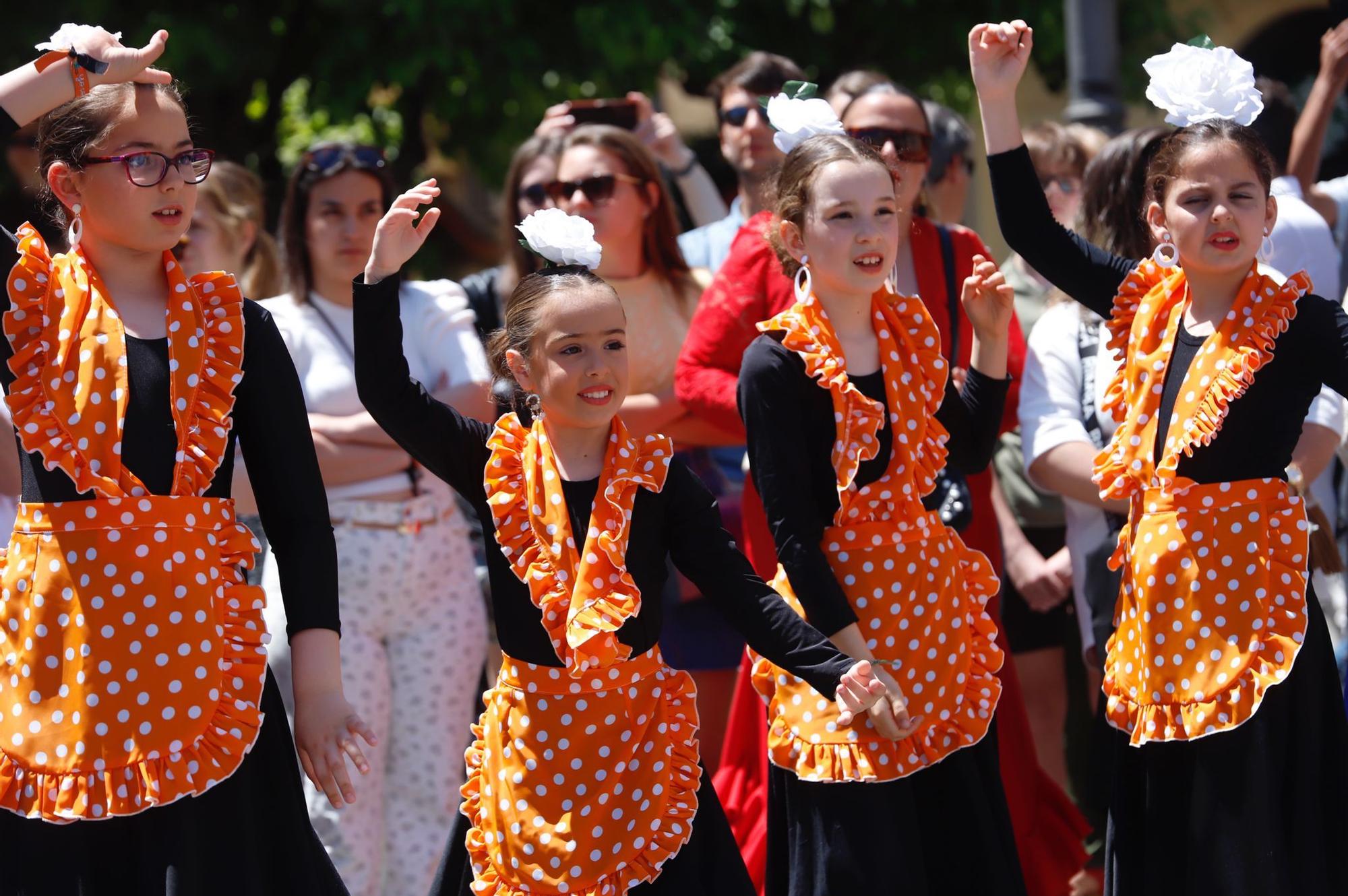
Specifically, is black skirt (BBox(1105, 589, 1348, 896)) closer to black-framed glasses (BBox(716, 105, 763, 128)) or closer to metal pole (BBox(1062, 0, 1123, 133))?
black-framed glasses (BBox(716, 105, 763, 128))

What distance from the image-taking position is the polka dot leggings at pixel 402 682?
15.5ft

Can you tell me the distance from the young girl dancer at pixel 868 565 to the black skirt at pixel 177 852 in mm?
1104

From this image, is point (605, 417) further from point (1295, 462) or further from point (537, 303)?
point (1295, 462)

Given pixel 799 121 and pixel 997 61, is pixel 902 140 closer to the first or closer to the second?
pixel 799 121

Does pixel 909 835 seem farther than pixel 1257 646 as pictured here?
Yes

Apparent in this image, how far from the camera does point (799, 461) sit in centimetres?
368

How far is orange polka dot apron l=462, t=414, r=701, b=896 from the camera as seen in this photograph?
337 centimetres

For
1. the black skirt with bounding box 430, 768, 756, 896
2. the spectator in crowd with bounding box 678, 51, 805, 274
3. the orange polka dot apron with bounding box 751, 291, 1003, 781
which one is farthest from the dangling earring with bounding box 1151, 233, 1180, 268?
the spectator in crowd with bounding box 678, 51, 805, 274

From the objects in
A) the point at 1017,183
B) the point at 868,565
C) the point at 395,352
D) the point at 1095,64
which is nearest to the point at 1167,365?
the point at 1017,183

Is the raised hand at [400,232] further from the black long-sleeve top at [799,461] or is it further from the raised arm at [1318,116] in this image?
the raised arm at [1318,116]

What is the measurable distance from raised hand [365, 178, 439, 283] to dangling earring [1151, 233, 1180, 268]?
1548 millimetres

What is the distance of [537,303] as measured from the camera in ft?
11.8

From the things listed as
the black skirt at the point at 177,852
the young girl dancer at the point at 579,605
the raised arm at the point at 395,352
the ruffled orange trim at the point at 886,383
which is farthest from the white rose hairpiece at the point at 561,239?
the black skirt at the point at 177,852

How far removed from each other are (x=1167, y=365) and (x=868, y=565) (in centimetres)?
76
